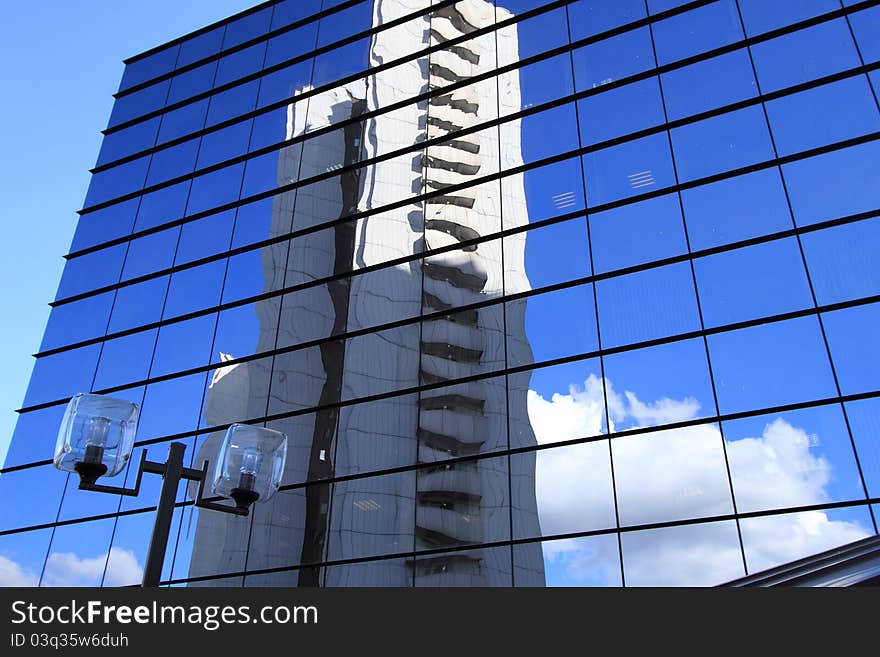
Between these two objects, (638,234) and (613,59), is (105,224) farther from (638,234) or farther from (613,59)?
(638,234)

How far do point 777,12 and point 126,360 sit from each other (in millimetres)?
21801

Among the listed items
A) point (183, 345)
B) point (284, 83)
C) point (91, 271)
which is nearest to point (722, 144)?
point (284, 83)

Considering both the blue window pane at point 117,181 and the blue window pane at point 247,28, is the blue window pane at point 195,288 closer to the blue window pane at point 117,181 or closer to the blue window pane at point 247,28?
the blue window pane at point 117,181

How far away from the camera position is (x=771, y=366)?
16.7 meters

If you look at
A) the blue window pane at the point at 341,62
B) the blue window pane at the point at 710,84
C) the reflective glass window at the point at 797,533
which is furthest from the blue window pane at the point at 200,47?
the reflective glass window at the point at 797,533

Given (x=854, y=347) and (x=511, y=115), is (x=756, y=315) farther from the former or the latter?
(x=511, y=115)

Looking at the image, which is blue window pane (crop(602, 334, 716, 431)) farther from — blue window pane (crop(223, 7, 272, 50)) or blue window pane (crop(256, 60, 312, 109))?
blue window pane (crop(223, 7, 272, 50))

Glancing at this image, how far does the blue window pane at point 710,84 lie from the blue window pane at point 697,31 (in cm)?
52

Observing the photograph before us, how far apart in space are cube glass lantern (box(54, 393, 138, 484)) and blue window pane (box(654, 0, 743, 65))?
1882cm

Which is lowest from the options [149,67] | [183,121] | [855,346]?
[855,346]

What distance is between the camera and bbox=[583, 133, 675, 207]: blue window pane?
20000mm

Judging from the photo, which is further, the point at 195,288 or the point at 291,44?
the point at 291,44

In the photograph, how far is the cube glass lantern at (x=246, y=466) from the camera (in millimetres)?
6715

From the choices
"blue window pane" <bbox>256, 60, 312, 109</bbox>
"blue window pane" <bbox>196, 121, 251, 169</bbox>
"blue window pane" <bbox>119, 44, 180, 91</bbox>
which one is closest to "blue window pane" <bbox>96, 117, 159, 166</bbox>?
"blue window pane" <bbox>119, 44, 180, 91</bbox>
